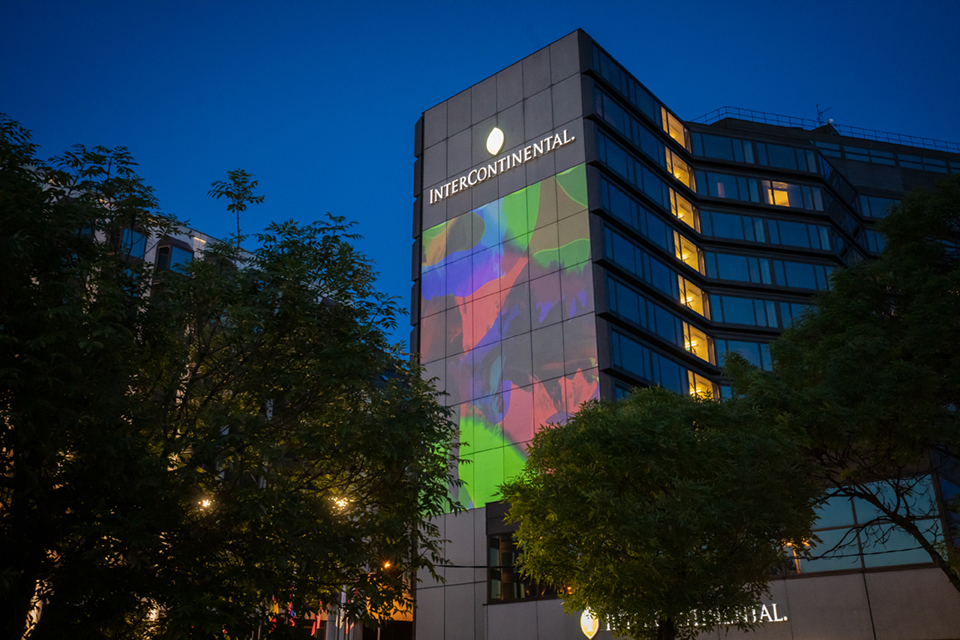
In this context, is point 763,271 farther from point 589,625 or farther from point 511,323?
point 589,625

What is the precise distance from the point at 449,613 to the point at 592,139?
3100 centimetres

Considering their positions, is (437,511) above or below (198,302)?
below

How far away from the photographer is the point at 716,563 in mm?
25703

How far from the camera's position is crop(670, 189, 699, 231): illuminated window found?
60688 millimetres

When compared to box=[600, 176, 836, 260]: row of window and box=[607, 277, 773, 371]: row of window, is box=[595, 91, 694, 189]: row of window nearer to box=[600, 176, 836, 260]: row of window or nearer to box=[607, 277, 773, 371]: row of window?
box=[600, 176, 836, 260]: row of window

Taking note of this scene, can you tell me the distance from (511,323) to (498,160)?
12.5 metres

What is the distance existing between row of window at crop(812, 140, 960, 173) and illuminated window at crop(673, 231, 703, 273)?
24.1 m

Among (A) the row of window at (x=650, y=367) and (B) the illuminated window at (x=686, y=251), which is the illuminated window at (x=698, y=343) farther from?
(B) the illuminated window at (x=686, y=251)

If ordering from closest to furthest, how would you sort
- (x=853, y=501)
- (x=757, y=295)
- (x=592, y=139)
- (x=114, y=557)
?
(x=114, y=557)
(x=853, y=501)
(x=592, y=139)
(x=757, y=295)

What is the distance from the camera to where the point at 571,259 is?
171ft

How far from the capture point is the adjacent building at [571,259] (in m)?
50.0

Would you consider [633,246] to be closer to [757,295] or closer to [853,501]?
[757,295]

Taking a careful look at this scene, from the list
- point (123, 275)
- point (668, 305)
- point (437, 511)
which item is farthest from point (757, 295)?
point (123, 275)

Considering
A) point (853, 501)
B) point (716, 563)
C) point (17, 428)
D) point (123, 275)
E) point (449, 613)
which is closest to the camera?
point (17, 428)
